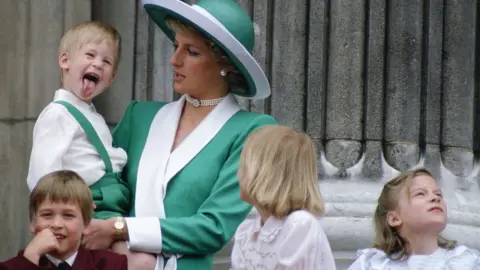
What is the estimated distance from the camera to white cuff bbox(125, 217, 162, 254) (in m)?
6.19

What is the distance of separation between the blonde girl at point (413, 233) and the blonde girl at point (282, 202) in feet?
1.92

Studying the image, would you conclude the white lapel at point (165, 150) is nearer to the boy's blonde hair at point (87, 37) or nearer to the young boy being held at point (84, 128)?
the young boy being held at point (84, 128)

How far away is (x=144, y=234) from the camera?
6.19 metres

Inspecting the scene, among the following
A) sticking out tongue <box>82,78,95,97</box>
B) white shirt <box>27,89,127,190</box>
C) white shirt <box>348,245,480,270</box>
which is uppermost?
sticking out tongue <box>82,78,95,97</box>

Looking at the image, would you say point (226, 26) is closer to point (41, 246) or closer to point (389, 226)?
point (389, 226)

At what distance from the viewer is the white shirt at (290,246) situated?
5.75m

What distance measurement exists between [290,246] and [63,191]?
0.76 meters

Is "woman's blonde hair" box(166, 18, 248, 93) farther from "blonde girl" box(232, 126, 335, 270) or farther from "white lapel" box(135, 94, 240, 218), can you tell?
"blonde girl" box(232, 126, 335, 270)

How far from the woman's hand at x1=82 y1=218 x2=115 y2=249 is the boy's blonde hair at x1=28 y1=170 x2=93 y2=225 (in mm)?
140

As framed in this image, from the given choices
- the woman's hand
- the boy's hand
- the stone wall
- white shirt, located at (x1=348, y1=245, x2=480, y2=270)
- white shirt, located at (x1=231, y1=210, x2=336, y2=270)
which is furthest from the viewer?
the stone wall

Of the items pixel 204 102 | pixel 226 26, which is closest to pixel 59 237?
pixel 204 102

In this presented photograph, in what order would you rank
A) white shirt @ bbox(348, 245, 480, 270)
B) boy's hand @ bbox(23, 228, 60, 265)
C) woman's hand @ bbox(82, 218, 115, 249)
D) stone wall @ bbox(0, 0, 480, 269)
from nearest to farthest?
boy's hand @ bbox(23, 228, 60, 265) < woman's hand @ bbox(82, 218, 115, 249) < white shirt @ bbox(348, 245, 480, 270) < stone wall @ bbox(0, 0, 480, 269)

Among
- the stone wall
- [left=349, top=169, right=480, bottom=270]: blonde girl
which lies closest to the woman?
[left=349, top=169, right=480, bottom=270]: blonde girl

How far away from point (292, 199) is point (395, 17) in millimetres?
1904
